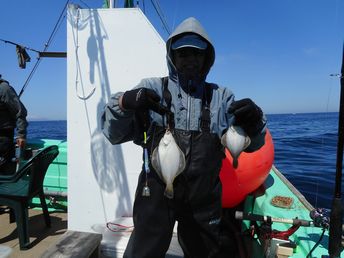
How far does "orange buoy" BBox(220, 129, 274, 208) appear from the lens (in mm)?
3102

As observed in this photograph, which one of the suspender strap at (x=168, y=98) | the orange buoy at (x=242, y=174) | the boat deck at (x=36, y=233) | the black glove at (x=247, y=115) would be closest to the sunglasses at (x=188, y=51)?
the suspender strap at (x=168, y=98)

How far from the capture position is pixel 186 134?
2084mm

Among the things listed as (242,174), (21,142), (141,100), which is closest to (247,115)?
(141,100)

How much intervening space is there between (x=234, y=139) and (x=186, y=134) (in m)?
0.34

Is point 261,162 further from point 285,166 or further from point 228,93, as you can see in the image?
point 285,166

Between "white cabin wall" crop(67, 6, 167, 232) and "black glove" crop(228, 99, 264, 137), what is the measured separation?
153 cm

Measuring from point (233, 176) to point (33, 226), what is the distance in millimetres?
3105

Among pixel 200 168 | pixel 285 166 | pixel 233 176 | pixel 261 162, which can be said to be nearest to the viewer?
pixel 200 168

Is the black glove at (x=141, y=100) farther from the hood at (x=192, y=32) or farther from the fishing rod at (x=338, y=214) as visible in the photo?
the fishing rod at (x=338, y=214)

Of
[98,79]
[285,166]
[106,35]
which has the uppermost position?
[106,35]

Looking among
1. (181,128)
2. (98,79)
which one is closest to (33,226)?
(98,79)

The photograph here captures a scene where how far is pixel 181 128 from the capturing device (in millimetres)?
2113

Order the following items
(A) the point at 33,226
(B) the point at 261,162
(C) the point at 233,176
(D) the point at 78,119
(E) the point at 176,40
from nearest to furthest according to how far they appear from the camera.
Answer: (E) the point at 176,40 → (C) the point at 233,176 → (B) the point at 261,162 → (D) the point at 78,119 → (A) the point at 33,226

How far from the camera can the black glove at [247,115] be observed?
2.00 meters
